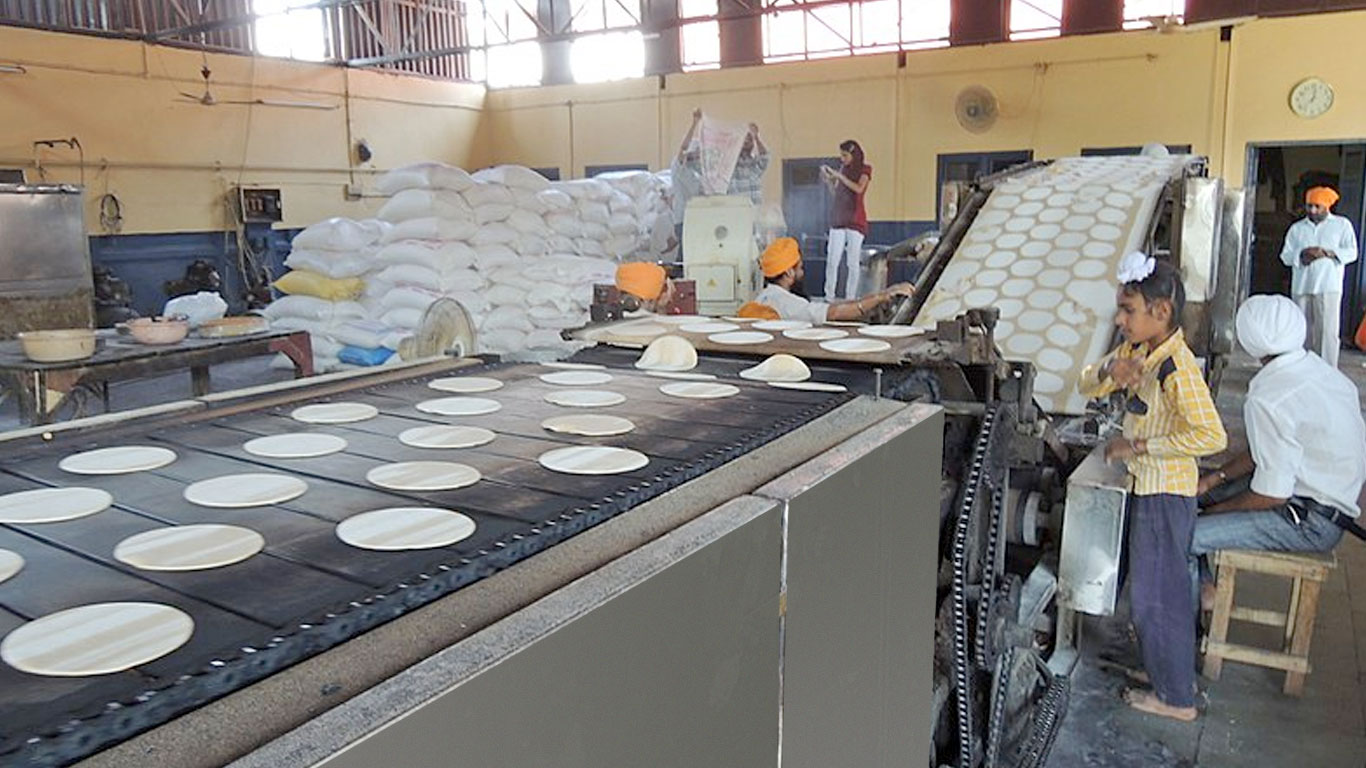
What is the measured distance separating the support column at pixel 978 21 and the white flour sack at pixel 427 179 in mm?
5776

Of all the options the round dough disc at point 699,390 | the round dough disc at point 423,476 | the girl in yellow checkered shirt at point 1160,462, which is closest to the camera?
the round dough disc at point 423,476

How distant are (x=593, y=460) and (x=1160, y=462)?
6.60ft

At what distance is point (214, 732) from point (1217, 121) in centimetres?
973

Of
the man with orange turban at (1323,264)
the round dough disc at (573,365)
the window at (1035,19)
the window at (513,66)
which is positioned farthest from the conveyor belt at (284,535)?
the window at (513,66)

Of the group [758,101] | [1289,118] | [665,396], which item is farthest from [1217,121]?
[665,396]

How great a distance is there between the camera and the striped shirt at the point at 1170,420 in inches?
104

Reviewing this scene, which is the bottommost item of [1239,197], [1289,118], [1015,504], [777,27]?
[1015,504]

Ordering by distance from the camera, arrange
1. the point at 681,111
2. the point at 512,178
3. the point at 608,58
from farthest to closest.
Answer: the point at 608,58, the point at 681,111, the point at 512,178

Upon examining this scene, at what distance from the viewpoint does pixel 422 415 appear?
1680 mm

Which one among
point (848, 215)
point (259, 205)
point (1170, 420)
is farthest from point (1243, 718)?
point (259, 205)

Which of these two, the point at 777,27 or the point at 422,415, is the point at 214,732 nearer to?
the point at 422,415

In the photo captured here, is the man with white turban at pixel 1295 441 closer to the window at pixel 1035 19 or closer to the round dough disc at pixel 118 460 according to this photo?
the round dough disc at pixel 118 460

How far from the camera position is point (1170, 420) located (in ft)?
8.94

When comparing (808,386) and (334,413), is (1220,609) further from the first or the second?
(334,413)
